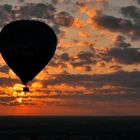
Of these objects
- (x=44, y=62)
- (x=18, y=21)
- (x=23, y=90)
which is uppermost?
(x=18, y=21)

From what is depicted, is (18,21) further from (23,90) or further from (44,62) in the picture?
(23,90)

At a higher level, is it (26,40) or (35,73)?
(26,40)

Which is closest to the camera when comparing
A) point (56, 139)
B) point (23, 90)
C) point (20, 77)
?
point (23, 90)

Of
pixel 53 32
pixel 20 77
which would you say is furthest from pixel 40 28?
pixel 20 77

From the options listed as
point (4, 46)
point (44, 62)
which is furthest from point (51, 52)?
point (4, 46)

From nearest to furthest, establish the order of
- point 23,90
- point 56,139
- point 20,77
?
point 23,90
point 20,77
point 56,139

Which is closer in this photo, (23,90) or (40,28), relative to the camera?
(23,90)
